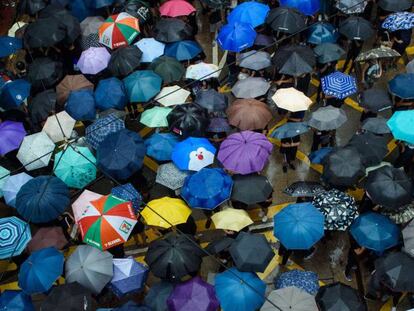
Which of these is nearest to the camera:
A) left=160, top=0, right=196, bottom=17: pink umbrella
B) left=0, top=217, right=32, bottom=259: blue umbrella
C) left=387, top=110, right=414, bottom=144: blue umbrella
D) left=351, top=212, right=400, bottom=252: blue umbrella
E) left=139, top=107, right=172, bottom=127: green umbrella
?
left=351, top=212, right=400, bottom=252: blue umbrella

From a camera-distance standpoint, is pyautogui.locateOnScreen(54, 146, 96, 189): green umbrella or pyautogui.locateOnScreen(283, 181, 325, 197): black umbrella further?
pyautogui.locateOnScreen(54, 146, 96, 189): green umbrella

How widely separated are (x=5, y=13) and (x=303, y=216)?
11.8 metres

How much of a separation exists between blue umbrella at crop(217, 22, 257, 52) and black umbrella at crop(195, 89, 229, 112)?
1.45 meters

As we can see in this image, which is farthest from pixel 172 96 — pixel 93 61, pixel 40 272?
pixel 40 272

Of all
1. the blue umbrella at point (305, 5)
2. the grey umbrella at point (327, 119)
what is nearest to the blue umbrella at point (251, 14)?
the blue umbrella at point (305, 5)

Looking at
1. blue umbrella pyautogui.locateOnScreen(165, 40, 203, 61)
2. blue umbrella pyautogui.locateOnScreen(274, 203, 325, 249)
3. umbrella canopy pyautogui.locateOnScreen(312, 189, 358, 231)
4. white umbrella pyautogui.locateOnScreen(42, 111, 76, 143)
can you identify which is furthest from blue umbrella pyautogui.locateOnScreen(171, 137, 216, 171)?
blue umbrella pyautogui.locateOnScreen(165, 40, 203, 61)

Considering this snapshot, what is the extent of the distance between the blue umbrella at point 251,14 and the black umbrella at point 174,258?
568 cm

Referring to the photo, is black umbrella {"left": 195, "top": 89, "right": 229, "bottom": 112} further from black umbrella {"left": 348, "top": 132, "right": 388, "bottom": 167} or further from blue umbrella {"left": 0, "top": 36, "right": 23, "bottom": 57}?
blue umbrella {"left": 0, "top": 36, "right": 23, "bottom": 57}

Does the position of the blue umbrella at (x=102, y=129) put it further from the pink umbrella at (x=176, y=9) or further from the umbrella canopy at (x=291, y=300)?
the umbrella canopy at (x=291, y=300)

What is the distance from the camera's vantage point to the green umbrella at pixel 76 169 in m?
8.39

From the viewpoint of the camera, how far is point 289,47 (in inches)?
391

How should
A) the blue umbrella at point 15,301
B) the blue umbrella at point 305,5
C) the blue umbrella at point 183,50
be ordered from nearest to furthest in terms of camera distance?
the blue umbrella at point 15,301
the blue umbrella at point 183,50
the blue umbrella at point 305,5

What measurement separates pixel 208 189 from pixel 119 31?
4.93 metres

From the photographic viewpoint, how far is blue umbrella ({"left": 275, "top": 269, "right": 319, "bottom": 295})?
6836mm
